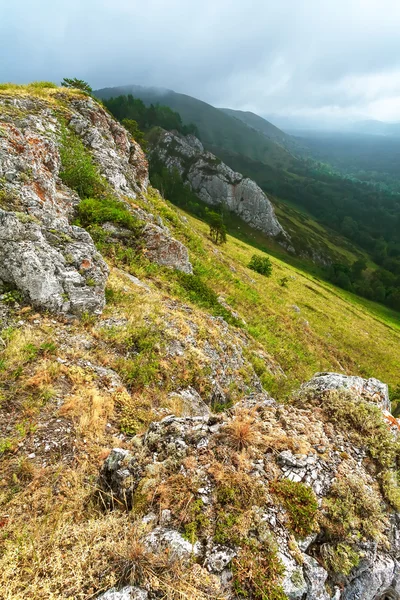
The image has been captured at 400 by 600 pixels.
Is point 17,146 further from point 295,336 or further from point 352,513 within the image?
point 295,336

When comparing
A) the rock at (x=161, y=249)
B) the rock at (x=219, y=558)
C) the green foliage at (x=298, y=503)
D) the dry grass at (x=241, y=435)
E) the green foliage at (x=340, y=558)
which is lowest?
the rock at (x=219, y=558)

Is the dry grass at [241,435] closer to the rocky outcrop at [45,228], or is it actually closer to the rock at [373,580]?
the rock at [373,580]

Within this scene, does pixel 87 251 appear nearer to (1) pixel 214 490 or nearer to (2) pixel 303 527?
(1) pixel 214 490

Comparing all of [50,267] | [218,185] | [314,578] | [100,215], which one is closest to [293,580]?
[314,578]

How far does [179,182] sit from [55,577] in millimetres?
142555

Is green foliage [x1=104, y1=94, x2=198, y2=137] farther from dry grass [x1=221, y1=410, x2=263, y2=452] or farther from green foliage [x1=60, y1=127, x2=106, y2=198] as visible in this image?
dry grass [x1=221, y1=410, x2=263, y2=452]

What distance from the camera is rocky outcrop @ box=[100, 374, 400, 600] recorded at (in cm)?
466

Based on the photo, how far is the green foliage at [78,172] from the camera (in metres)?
20.6

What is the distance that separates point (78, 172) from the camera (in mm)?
21000

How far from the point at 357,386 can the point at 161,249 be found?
14.6 meters

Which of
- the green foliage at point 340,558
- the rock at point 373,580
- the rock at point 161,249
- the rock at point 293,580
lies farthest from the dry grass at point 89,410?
the rock at point 161,249

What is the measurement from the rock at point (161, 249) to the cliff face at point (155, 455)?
512cm

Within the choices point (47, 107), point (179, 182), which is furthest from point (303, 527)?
point (179, 182)

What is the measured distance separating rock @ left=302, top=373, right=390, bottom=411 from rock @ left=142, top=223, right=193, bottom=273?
1322cm
